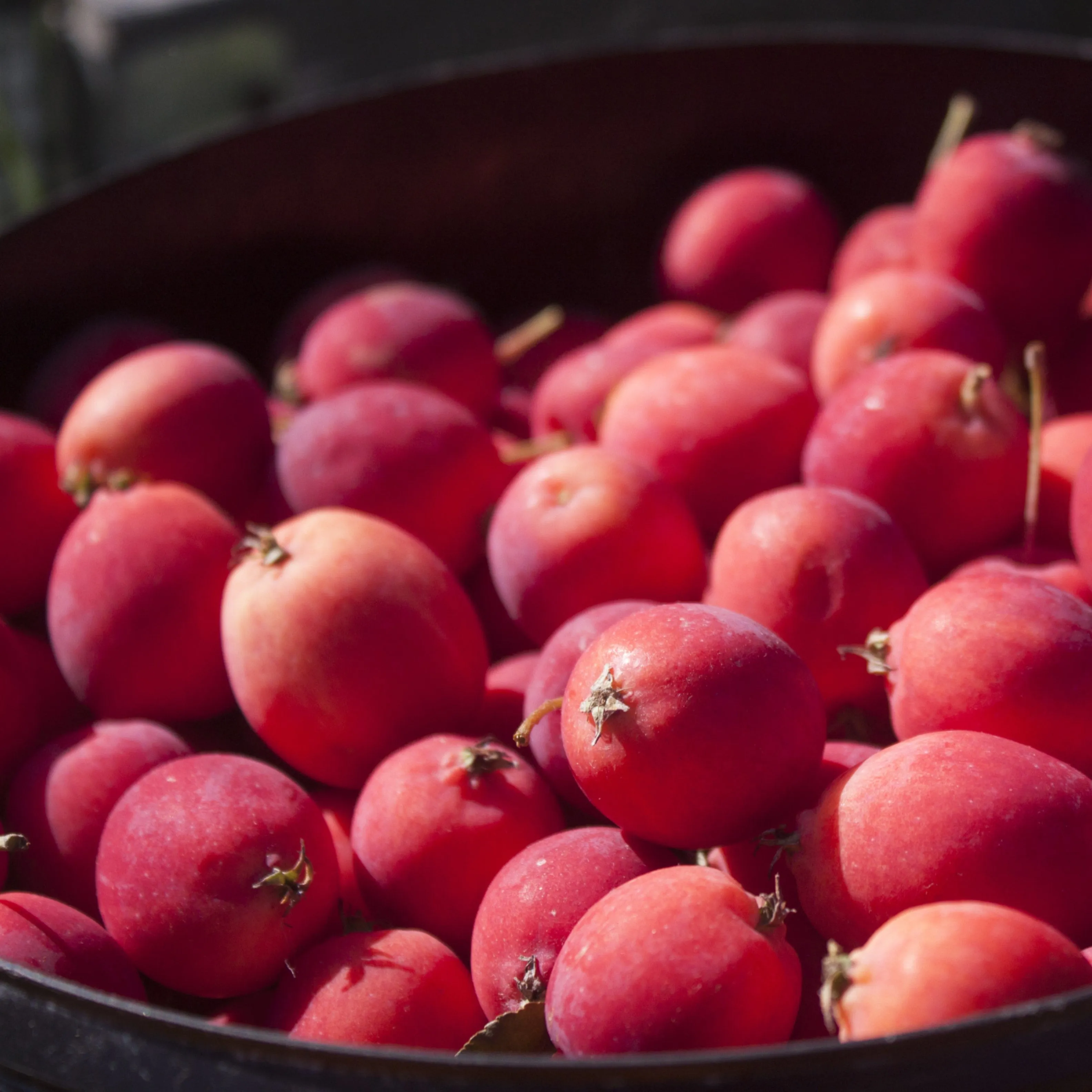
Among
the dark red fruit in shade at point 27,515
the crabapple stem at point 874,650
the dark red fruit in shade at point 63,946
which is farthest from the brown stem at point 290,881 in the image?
the dark red fruit in shade at point 27,515

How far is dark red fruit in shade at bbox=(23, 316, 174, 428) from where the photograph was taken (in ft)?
4.99

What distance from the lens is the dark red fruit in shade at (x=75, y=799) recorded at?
3.34 ft

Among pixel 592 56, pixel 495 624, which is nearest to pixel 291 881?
pixel 495 624

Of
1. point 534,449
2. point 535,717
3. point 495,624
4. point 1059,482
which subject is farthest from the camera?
point 534,449

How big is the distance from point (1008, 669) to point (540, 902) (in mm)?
393

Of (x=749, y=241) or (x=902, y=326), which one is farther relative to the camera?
(x=749, y=241)

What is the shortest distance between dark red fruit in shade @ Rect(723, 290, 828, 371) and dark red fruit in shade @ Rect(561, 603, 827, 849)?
2.15 ft

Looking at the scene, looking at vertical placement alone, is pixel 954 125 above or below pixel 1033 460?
above

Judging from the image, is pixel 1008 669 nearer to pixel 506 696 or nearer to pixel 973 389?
pixel 973 389

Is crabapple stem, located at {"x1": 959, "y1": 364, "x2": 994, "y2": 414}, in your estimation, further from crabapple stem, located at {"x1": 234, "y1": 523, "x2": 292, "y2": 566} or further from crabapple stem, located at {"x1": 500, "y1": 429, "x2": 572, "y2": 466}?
crabapple stem, located at {"x1": 234, "y1": 523, "x2": 292, "y2": 566}

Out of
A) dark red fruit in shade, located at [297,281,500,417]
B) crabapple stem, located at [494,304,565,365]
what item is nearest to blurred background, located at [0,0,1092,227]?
crabapple stem, located at [494,304,565,365]

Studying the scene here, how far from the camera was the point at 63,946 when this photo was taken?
0.87 meters

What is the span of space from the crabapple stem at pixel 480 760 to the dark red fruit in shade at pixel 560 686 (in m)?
0.05

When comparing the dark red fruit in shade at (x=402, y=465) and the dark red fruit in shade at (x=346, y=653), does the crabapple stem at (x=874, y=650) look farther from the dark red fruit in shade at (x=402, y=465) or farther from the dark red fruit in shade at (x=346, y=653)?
the dark red fruit in shade at (x=402, y=465)
